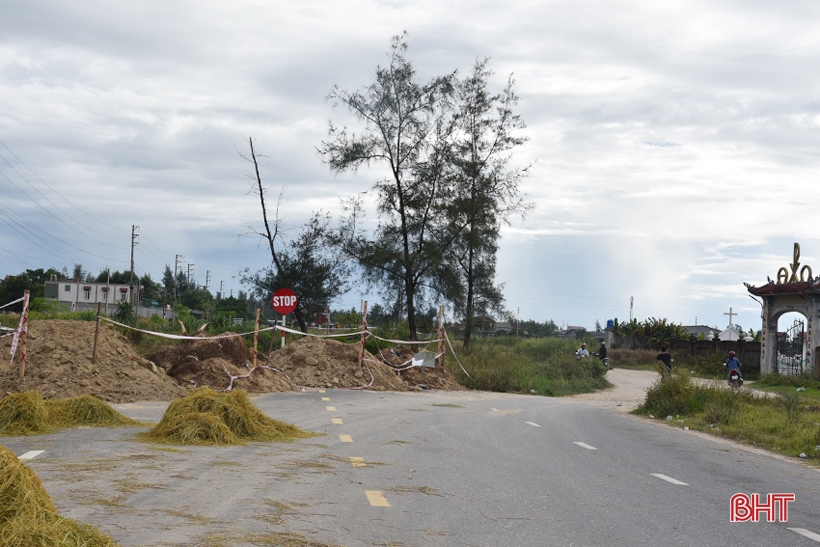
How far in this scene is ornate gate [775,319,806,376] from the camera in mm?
37125

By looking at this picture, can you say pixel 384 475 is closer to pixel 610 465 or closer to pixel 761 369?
pixel 610 465

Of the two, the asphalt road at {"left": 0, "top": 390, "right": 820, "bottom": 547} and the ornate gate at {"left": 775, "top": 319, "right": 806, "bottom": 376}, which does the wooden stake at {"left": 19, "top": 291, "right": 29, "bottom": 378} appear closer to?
the asphalt road at {"left": 0, "top": 390, "right": 820, "bottom": 547}

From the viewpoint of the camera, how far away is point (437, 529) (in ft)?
21.4

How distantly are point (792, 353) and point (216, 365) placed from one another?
27.4 metres

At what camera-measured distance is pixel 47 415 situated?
11781 mm

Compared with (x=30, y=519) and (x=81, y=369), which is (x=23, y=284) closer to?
(x=81, y=369)

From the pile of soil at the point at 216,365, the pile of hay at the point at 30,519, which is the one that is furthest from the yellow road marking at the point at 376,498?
the pile of soil at the point at 216,365

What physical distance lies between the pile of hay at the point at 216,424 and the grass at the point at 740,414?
8086 mm

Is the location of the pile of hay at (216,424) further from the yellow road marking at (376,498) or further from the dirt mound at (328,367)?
the dirt mound at (328,367)

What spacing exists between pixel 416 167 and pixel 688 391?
19942mm

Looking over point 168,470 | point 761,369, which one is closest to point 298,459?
point 168,470

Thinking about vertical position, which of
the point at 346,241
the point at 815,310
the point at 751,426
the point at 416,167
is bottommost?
the point at 751,426

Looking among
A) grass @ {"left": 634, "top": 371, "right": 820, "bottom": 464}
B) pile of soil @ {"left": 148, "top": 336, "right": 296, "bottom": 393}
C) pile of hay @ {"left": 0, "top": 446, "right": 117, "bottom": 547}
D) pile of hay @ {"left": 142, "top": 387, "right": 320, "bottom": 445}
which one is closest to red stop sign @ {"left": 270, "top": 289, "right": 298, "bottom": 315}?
pile of soil @ {"left": 148, "top": 336, "right": 296, "bottom": 393}

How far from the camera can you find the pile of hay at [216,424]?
430 inches
